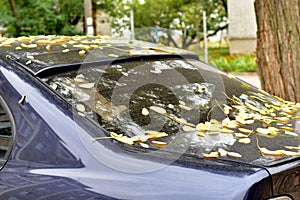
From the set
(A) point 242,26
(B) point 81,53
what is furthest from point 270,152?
(A) point 242,26

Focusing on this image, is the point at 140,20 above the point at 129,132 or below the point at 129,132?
above

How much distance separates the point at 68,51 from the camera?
8.67ft

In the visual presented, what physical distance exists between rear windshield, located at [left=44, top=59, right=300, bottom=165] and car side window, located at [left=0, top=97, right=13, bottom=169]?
25 centimetres

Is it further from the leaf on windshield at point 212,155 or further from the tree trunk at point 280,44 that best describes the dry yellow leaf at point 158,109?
the tree trunk at point 280,44

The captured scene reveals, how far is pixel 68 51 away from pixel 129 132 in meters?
0.77

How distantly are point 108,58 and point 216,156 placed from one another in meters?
0.98

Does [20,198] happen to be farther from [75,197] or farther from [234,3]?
[234,3]

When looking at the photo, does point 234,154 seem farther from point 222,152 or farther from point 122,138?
point 122,138

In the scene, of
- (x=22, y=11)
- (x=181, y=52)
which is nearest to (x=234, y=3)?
(x=22, y=11)

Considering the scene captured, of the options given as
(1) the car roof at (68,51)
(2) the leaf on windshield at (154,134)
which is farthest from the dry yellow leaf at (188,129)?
(1) the car roof at (68,51)

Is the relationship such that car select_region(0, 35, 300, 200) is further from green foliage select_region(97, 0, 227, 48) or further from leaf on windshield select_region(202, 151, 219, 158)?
green foliage select_region(97, 0, 227, 48)

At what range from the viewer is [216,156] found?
6.16 ft

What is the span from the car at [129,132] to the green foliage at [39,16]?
14120mm

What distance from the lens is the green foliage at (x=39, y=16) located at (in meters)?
16.3
